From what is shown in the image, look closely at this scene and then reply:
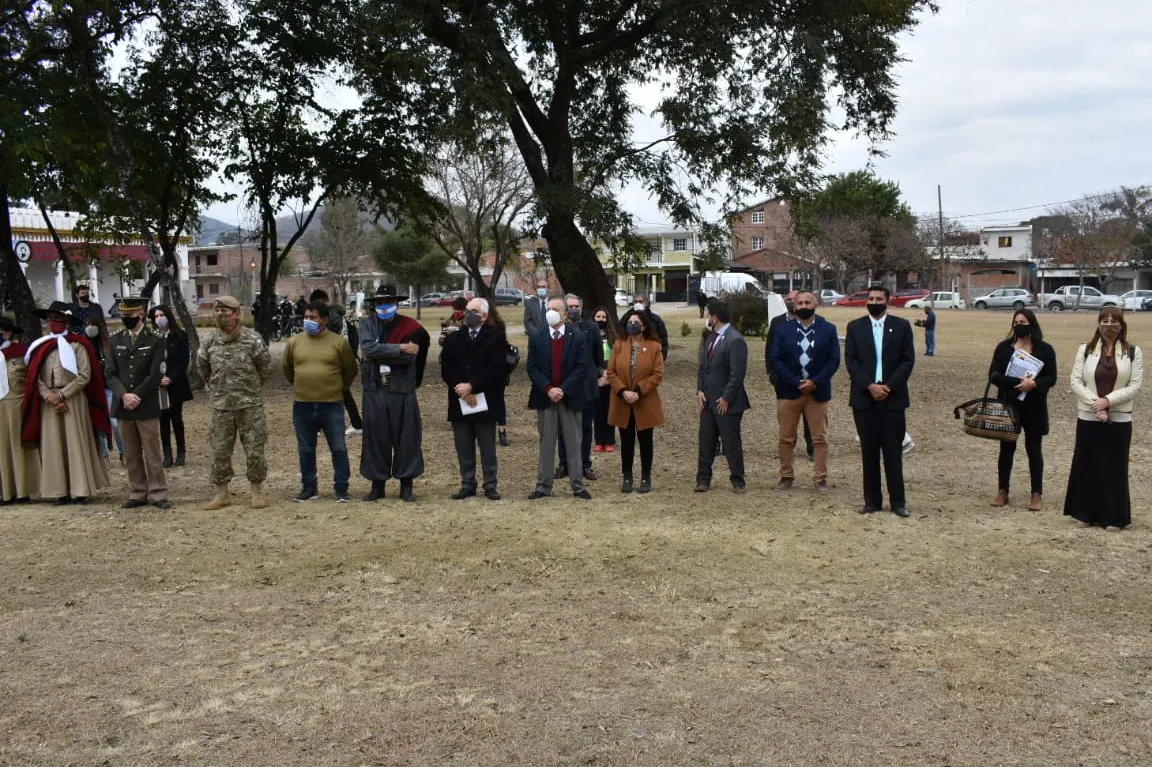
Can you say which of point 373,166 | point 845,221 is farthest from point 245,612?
point 845,221

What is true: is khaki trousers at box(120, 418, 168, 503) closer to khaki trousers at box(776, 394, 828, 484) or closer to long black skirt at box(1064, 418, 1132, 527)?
khaki trousers at box(776, 394, 828, 484)

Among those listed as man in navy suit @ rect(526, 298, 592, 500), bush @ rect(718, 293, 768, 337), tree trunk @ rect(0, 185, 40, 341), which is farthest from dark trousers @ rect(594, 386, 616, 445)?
bush @ rect(718, 293, 768, 337)

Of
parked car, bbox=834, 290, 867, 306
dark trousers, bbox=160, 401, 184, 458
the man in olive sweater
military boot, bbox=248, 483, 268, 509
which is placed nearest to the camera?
military boot, bbox=248, 483, 268, 509

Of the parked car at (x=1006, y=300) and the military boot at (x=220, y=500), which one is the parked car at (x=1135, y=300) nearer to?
the parked car at (x=1006, y=300)

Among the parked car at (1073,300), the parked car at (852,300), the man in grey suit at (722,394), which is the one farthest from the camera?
the parked car at (852,300)

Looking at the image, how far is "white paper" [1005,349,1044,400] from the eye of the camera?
8.45 meters

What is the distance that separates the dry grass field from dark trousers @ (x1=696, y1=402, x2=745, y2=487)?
62 centimetres

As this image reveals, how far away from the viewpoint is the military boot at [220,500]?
884 cm

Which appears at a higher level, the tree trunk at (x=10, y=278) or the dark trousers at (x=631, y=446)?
the tree trunk at (x=10, y=278)

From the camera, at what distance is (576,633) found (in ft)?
18.6

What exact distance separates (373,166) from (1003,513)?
13869mm

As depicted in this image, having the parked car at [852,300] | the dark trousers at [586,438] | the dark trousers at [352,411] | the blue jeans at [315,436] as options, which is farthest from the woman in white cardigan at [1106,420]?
the parked car at [852,300]

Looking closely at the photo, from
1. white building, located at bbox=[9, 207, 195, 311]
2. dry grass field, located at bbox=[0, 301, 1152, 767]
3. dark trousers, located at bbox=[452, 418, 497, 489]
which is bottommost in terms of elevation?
dry grass field, located at bbox=[0, 301, 1152, 767]

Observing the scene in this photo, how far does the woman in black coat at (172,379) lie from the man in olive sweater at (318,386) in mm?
2192
